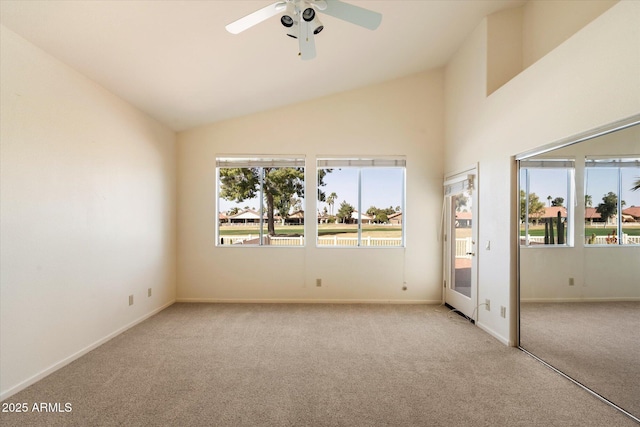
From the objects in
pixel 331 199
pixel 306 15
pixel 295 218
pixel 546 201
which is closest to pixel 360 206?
pixel 331 199

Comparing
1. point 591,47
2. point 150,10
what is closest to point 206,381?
point 150,10

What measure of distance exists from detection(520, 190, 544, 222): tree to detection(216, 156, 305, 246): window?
304cm

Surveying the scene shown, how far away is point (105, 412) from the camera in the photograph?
2.18m

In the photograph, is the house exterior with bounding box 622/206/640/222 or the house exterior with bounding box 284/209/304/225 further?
the house exterior with bounding box 284/209/304/225

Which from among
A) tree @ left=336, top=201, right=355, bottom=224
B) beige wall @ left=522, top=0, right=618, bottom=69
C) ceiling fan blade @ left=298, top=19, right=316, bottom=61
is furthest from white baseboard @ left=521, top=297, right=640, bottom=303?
ceiling fan blade @ left=298, top=19, right=316, bottom=61

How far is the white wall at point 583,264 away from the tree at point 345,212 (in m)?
2.52

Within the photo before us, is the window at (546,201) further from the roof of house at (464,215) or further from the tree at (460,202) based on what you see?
the tree at (460,202)

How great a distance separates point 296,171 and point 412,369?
335cm

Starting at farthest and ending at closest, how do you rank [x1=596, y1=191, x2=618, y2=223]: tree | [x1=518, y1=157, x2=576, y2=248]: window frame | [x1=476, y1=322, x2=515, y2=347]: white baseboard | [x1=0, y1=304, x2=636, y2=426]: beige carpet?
[x1=476, y1=322, x2=515, y2=347]: white baseboard → [x1=518, y1=157, x2=576, y2=248]: window frame → [x1=596, y1=191, x2=618, y2=223]: tree → [x1=0, y1=304, x2=636, y2=426]: beige carpet

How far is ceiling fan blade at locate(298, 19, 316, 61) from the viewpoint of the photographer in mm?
2159

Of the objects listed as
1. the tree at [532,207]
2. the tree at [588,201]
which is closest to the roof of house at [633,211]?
the tree at [588,201]

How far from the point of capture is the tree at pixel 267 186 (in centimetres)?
518

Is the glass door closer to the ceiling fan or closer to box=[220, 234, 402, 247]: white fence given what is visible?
box=[220, 234, 402, 247]: white fence

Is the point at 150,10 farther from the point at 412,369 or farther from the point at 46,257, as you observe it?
the point at 412,369
